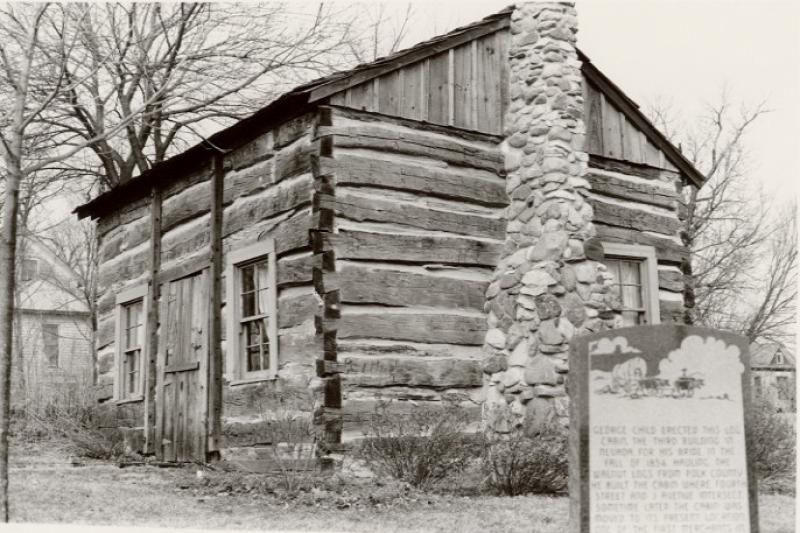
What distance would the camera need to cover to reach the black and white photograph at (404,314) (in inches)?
277

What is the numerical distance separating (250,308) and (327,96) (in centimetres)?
304

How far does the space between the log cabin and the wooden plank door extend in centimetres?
4

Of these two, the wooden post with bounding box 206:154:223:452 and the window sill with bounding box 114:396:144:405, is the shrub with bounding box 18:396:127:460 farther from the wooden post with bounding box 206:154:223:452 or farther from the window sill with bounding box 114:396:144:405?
the wooden post with bounding box 206:154:223:452

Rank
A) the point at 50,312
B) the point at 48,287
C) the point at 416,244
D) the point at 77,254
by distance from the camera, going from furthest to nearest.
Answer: the point at 48,287 → the point at 50,312 → the point at 77,254 → the point at 416,244

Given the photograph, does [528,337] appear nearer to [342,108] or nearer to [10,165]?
[342,108]

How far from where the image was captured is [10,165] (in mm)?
8750

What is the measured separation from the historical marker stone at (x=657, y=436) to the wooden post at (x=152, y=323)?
912cm

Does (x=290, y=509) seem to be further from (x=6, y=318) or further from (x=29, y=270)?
(x=29, y=270)

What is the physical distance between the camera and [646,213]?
46.0 feet

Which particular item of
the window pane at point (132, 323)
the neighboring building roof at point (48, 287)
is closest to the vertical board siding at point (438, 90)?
the window pane at point (132, 323)

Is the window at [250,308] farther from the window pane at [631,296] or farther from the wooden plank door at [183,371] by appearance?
the window pane at [631,296]

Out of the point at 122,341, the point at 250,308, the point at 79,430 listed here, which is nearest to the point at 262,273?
the point at 250,308

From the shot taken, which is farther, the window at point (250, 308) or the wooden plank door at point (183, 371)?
the wooden plank door at point (183, 371)

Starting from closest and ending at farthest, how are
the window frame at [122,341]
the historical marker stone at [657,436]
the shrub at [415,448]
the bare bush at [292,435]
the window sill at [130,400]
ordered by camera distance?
1. the historical marker stone at [657,436]
2. the shrub at [415,448]
3. the bare bush at [292,435]
4. the window sill at [130,400]
5. the window frame at [122,341]
